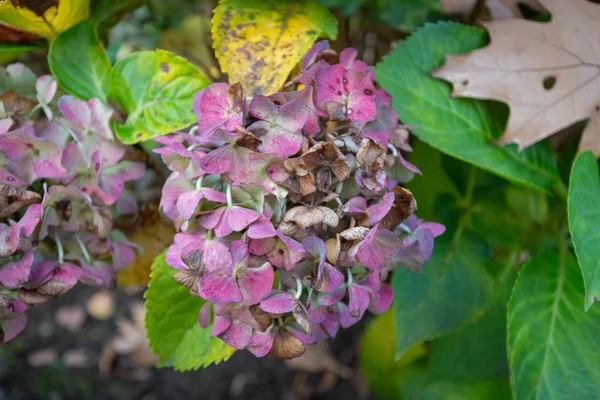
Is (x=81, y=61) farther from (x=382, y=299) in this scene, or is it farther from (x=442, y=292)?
(x=442, y=292)

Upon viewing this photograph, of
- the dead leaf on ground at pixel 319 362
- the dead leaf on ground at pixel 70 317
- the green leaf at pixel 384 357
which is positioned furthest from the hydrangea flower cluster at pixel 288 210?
the dead leaf on ground at pixel 70 317

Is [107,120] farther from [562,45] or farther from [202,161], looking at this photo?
[562,45]

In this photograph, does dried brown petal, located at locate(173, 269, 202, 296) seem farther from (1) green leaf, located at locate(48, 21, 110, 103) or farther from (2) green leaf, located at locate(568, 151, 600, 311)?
(2) green leaf, located at locate(568, 151, 600, 311)

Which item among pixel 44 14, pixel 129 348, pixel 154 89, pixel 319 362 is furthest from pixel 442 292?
pixel 129 348

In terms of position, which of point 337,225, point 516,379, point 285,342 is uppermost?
point 337,225

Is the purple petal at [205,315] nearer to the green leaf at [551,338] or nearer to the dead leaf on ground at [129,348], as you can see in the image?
the green leaf at [551,338]

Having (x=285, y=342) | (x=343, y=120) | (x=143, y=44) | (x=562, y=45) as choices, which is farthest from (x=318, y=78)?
(x=143, y=44)
